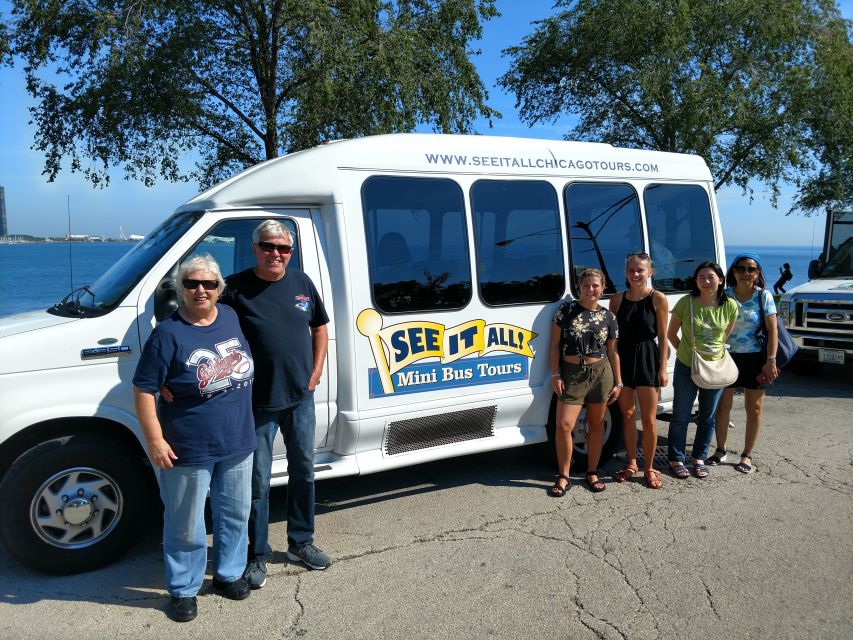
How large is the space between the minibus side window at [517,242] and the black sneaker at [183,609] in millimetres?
2751

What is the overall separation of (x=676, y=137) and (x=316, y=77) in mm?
8073

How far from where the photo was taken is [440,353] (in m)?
4.83

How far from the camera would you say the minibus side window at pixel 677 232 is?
5.91 m

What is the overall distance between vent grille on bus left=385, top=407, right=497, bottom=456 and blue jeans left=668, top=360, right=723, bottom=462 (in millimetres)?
1624

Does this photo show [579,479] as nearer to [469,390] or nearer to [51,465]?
[469,390]

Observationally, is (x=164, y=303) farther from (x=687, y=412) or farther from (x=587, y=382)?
(x=687, y=412)

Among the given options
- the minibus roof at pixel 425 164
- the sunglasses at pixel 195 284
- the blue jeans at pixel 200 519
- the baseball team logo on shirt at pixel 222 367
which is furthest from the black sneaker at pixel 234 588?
the minibus roof at pixel 425 164

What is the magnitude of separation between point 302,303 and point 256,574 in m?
1.55

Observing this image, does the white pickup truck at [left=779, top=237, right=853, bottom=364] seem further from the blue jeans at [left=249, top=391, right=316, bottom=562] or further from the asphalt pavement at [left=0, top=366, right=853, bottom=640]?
the blue jeans at [left=249, top=391, right=316, bottom=562]

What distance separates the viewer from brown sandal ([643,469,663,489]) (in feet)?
17.5

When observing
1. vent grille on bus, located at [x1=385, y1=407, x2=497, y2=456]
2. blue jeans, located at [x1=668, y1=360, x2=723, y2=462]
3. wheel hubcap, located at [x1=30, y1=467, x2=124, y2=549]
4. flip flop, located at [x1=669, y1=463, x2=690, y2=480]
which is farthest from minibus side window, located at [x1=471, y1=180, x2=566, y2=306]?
wheel hubcap, located at [x1=30, y1=467, x2=124, y2=549]

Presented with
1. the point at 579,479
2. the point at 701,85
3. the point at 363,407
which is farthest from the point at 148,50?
the point at 701,85

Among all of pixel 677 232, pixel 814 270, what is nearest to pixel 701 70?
pixel 814 270

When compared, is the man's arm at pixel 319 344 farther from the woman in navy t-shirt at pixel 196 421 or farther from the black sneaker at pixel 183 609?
the black sneaker at pixel 183 609
